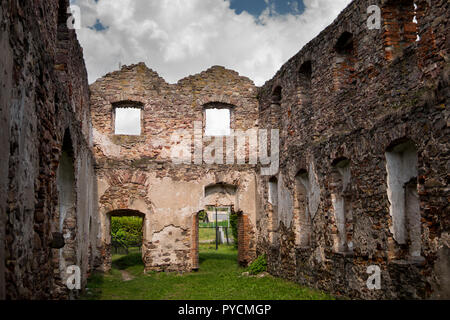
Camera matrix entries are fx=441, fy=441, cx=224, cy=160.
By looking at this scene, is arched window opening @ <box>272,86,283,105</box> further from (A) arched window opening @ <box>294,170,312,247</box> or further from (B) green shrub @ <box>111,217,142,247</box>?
(B) green shrub @ <box>111,217,142,247</box>

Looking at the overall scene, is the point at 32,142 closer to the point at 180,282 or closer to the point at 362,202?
the point at 362,202

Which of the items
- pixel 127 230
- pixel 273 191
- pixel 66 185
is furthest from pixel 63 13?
pixel 127 230

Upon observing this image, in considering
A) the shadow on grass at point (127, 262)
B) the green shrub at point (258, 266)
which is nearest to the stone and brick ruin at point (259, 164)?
the green shrub at point (258, 266)

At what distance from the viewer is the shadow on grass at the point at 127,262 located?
563 inches

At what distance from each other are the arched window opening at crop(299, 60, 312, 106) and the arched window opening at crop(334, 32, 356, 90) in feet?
5.26

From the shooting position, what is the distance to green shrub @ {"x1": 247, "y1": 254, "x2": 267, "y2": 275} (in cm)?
1234

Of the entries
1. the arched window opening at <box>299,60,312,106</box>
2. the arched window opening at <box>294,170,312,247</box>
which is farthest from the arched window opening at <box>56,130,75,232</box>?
the arched window opening at <box>299,60,312,106</box>

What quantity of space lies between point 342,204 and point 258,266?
4.44 meters

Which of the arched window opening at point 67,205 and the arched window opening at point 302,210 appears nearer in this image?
the arched window opening at point 67,205

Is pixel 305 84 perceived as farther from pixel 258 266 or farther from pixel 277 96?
pixel 258 266

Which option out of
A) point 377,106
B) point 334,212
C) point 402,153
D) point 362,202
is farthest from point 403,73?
point 334,212

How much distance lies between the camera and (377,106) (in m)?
7.50

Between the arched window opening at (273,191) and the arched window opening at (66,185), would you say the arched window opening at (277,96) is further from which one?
the arched window opening at (66,185)

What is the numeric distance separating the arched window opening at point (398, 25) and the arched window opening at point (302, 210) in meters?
3.79
